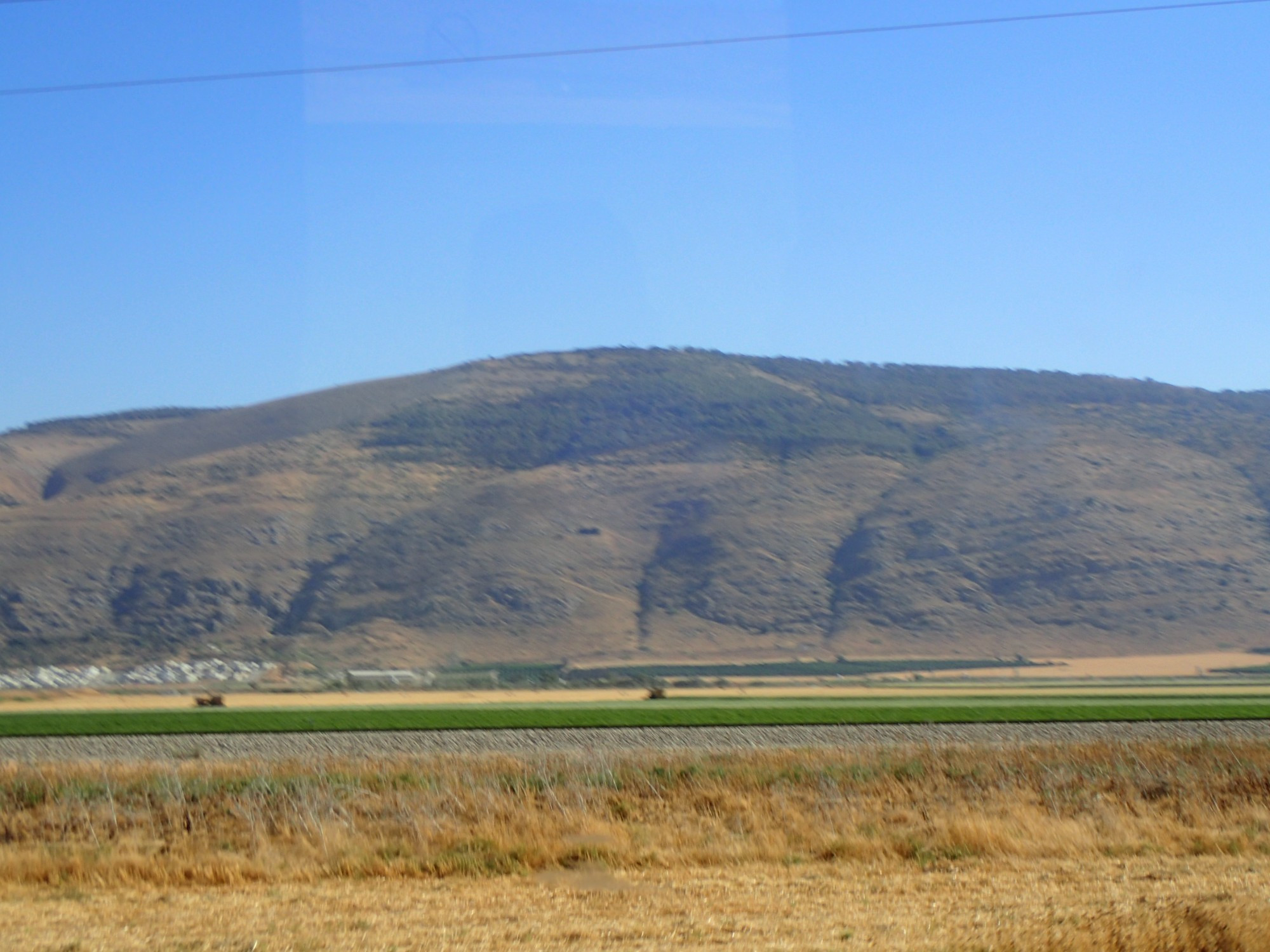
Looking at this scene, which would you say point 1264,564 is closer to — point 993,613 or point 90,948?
point 993,613

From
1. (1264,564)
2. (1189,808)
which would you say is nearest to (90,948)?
(1189,808)

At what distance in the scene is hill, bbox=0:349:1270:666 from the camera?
6925 cm

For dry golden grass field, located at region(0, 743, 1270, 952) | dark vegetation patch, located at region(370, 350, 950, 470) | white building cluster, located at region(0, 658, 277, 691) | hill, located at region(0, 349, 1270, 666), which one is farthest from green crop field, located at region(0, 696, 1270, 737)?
dark vegetation patch, located at region(370, 350, 950, 470)

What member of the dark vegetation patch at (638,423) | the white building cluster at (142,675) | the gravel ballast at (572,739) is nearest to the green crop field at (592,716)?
the gravel ballast at (572,739)

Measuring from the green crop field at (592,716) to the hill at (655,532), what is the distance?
113 feet

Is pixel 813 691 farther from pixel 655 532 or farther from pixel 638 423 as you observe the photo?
pixel 638 423

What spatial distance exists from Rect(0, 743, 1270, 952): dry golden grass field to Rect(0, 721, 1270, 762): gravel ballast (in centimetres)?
149

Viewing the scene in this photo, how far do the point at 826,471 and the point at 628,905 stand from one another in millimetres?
84095

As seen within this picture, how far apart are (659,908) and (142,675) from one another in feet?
175

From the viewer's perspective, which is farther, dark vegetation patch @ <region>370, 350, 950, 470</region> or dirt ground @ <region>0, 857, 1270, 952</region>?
dark vegetation patch @ <region>370, 350, 950, 470</region>

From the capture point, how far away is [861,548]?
261ft

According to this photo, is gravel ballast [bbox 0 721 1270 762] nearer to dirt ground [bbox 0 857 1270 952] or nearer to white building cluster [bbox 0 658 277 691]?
dirt ground [bbox 0 857 1270 952]

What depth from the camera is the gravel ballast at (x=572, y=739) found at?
22.3m

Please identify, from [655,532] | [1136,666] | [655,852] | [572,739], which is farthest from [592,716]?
[655,532]
